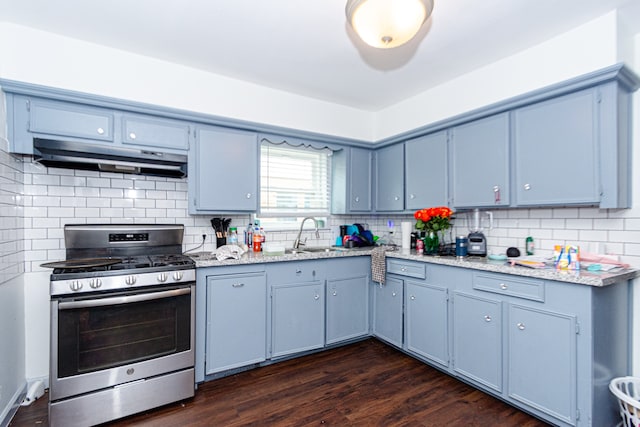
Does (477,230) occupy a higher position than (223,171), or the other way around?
(223,171)

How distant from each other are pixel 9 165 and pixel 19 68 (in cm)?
68

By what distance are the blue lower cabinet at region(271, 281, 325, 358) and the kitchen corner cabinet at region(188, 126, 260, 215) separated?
86cm

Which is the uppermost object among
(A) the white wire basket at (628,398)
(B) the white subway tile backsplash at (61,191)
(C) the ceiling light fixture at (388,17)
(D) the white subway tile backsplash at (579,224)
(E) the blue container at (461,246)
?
(C) the ceiling light fixture at (388,17)

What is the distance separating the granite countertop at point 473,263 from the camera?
184cm

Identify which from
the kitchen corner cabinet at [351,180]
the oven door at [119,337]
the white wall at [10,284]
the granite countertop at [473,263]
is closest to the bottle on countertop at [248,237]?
the granite countertop at [473,263]

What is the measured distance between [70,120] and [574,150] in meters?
3.51

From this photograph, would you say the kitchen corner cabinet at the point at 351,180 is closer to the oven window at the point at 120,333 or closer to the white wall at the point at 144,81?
the white wall at the point at 144,81

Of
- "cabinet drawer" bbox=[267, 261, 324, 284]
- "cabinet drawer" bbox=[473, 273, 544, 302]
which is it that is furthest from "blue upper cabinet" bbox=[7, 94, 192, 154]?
"cabinet drawer" bbox=[473, 273, 544, 302]

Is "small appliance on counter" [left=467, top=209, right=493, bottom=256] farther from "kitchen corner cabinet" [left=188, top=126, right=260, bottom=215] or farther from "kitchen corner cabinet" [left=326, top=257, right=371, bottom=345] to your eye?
"kitchen corner cabinet" [left=188, top=126, right=260, bottom=215]

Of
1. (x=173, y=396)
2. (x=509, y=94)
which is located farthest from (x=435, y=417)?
(x=509, y=94)

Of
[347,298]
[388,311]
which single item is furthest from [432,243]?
[347,298]

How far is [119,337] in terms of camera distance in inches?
82.4

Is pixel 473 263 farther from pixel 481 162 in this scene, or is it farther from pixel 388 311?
pixel 388 311

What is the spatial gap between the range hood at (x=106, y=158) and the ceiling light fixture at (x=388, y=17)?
1.79 meters
